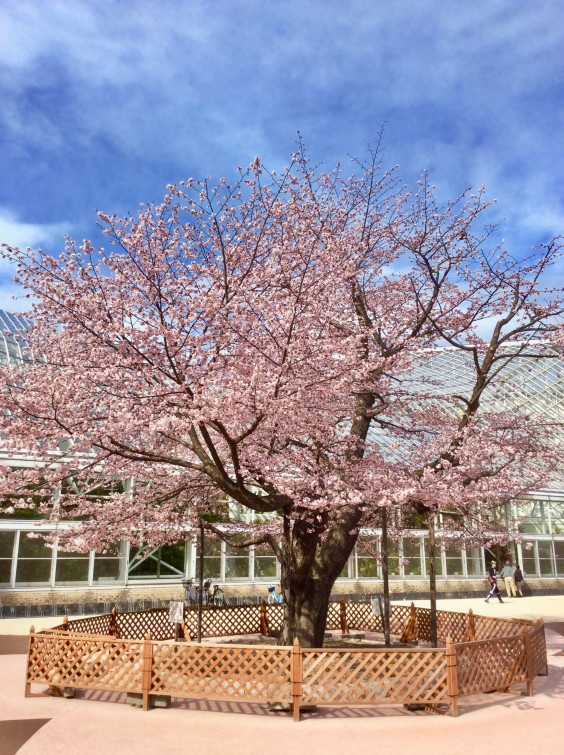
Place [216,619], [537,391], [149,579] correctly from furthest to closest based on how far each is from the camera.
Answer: [537,391]
[149,579]
[216,619]

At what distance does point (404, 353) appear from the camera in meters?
10.3

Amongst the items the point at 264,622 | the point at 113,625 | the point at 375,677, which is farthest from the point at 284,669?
the point at 264,622

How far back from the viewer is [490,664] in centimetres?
934

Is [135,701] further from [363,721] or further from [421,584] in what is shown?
[421,584]

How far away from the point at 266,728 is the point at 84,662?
3.05 m

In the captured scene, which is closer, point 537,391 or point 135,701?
point 135,701

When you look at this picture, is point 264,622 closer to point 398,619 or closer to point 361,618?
point 361,618

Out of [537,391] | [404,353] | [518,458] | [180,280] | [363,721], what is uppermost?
[537,391]

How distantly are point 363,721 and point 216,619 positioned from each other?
923 cm

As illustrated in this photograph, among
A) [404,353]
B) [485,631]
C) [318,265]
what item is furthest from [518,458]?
[318,265]

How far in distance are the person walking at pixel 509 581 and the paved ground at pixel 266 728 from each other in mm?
20045

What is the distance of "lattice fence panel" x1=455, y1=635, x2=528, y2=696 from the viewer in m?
8.82

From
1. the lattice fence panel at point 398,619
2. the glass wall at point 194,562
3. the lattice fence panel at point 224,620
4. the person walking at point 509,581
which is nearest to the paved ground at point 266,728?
the glass wall at point 194,562

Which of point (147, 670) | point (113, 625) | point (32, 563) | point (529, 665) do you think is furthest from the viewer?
point (32, 563)
